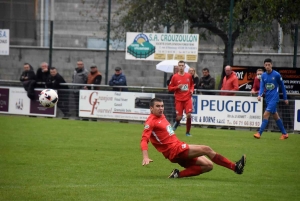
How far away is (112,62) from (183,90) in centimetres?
1176

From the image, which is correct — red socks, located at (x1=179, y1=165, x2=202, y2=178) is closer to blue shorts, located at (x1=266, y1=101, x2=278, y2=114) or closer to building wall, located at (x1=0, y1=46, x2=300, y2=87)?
blue shorts, located at (x1=266, y1=101, x2=278, y2=114)

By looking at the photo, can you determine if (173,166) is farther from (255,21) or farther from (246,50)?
(246,50)

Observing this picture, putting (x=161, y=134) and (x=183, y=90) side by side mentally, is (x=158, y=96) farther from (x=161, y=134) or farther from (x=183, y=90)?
(x=161, y=134)

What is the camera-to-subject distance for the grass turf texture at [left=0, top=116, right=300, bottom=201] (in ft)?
30.3

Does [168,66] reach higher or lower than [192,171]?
higher

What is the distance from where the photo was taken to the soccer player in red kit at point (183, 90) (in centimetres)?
1855

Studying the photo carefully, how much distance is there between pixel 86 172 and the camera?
11.4 metres

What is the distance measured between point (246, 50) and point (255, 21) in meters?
2.31

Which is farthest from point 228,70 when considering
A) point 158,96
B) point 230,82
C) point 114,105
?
point 114,105

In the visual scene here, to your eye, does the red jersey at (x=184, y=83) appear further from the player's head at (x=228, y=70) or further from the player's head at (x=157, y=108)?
the player's head at (x=157, y=108)

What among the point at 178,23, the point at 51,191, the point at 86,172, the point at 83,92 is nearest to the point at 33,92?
the point at 83,92

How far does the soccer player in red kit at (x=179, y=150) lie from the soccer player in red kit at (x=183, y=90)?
24.8 feet

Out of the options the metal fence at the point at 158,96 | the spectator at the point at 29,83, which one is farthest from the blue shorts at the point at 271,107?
the spectator at the point at 29,83

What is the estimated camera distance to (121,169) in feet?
39.0
